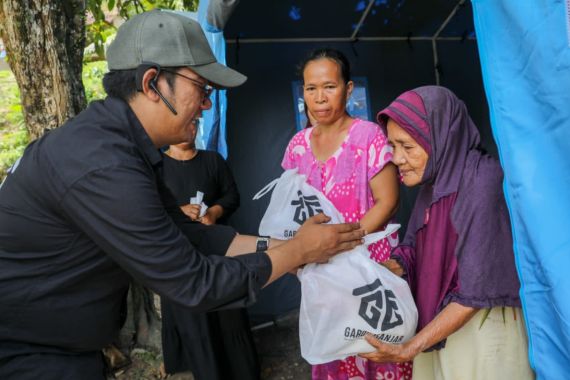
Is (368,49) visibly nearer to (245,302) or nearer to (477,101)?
(477,101)

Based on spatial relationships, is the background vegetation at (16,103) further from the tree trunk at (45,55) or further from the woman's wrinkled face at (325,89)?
the woman's wrinkled face at (325,89)

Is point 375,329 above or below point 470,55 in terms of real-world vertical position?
below

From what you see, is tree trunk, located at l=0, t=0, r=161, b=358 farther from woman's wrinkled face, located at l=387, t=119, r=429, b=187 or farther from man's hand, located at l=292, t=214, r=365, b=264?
woman's wrinkled face, located at l=387, t=119, r=429, b=187

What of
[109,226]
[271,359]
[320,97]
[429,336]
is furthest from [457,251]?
[271,359]

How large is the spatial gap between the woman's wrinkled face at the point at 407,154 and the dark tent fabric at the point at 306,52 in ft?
8.09

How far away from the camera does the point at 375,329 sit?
1.63m

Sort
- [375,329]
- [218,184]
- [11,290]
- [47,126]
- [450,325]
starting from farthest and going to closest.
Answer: [218,184] < [47,126] < [375,329] < [450,325] < [11,290]

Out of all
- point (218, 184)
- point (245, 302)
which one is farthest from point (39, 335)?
point (218, 184)

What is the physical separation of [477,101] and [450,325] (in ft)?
12.2

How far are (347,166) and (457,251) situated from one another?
0.90 metres

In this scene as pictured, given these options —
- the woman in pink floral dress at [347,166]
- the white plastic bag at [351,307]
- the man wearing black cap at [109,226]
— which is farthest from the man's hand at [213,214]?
the man wearing black cap at [109,226]

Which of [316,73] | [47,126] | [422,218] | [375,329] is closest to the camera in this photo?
[375,329]

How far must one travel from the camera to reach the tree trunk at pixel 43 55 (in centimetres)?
308

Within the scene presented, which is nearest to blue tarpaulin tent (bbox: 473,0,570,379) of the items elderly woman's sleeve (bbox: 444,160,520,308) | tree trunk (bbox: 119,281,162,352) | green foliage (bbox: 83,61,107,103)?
elderly woman's sleeve (bbox: 444,160,520,308)
